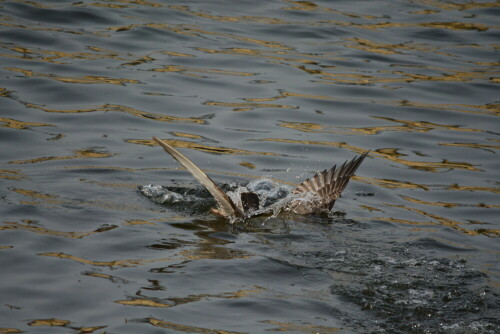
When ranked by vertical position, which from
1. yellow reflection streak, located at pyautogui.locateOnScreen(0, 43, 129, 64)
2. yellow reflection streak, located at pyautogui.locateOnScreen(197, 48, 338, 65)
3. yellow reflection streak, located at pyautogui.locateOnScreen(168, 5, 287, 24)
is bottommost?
yellow reflection streak, located at pyautogui.locateOnScreen(0, 43, 129, 64)

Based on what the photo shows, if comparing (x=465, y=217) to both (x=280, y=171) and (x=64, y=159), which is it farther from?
(x=64, y=159)

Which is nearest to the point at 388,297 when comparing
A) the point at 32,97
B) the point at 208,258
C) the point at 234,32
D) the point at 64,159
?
the point at 208,258

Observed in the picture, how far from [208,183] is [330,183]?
1473 mm

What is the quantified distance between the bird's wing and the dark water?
0.18 m

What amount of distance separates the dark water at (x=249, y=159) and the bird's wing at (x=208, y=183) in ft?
0.59

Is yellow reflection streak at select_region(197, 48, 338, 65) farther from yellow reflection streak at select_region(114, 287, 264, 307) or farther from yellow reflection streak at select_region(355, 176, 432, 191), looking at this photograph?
yellow reflection streak at select_region(114, 287, 264, 307)

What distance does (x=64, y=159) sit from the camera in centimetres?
786

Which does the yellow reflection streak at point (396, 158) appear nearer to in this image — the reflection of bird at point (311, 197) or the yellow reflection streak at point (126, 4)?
the reflection of bird at point (311, 197)

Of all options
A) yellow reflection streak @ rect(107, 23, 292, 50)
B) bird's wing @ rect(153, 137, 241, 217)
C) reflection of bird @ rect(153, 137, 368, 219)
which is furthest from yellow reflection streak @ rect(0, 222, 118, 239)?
yellow reflection streak @ rect(107, 23, 292, 50)

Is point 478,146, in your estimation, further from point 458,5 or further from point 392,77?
point 458,5

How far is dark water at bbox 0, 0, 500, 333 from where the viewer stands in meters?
5.10

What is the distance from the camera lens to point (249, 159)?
8.62 m

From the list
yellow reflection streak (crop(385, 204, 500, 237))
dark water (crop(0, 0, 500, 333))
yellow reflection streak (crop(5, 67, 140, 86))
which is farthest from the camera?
yellow reflection streak (crop(5, 67, 140, 86))

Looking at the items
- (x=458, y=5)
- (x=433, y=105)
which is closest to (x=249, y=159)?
(x=433, y=105)
